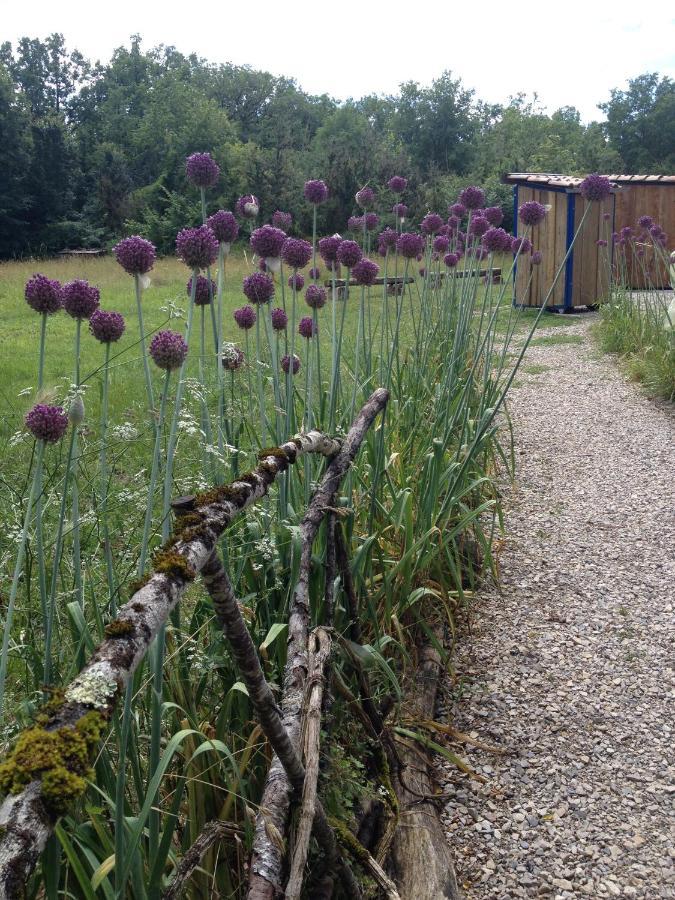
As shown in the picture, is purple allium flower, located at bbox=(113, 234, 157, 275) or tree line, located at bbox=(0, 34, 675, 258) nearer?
purple allium flower, located at bbox=(113, 234, 157, 275)

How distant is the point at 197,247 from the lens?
1.59 meters

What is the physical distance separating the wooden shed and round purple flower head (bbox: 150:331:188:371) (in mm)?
11216

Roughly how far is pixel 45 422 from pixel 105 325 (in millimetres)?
287

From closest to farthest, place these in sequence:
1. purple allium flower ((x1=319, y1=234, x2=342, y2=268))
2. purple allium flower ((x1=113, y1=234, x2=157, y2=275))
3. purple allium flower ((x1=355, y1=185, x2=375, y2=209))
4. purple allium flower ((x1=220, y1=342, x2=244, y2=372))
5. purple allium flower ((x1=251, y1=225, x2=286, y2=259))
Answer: purple allium flower ((x1=113, y1=234, x2=157, y2=275)) → purple allium flower ((x1=220, y1=342, x2=244, y2=372)) → purple allium flower ((x1=251, y1=225, x2=286, y2=259)) → purple allium flower ((x1=319, y1=234, x2=342, y2=268)) → purple allium flower ((x1=355, y1=185, x2=375, y2=209))

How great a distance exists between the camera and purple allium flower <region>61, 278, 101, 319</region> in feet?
4.66

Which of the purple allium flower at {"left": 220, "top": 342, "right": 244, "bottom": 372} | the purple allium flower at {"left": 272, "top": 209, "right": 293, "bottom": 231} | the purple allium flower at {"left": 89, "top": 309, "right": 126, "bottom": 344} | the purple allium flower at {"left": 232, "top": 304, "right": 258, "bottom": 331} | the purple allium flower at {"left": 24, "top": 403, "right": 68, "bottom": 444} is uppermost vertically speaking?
the purple allium flower at {"left": 272, "top": 209, "right": 293, "bottom": 231}

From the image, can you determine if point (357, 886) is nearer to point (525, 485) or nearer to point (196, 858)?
point (196, 858)

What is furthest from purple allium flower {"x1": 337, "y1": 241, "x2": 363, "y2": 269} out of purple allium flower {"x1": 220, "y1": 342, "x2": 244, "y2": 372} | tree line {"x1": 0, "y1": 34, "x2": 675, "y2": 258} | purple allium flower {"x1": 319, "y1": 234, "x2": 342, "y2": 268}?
tree line {"x1": 0, "y1": 34, "x2": 675, "y2": 258}

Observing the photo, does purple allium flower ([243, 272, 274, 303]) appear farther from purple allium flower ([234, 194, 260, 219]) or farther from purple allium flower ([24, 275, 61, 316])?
purple allium flower ([24, 275, 61, 316])

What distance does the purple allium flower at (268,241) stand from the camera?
2.04m

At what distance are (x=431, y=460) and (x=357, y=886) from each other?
170 cm

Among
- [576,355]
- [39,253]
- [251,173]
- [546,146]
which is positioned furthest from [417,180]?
[576,355]

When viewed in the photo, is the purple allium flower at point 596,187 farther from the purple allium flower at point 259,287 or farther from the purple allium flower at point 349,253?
Result: the purple allium flower at point 259,287

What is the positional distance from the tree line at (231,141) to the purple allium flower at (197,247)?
55.7 feet
